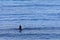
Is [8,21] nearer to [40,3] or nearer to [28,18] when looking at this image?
[28,18]

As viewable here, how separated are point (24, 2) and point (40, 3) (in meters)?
1.26

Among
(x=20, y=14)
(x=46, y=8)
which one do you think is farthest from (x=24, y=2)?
(x=20, y=14)

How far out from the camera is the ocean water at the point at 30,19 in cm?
1089

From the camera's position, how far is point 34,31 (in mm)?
11469

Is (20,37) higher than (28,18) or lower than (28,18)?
lower

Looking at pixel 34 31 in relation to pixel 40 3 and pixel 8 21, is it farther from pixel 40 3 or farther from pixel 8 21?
pixel 40 3

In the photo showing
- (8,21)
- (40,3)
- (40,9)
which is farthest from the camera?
(40,3)

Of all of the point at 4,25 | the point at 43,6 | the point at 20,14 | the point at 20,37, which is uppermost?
the point at 43,6

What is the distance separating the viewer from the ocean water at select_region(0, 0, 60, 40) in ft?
35.7

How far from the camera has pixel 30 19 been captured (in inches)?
539

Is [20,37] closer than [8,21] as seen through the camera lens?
Yes

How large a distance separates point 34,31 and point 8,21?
6.81 ft

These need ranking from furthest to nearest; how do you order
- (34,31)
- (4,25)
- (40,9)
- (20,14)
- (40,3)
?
(40,3), (40,9), (20,14), (4,25), (34,31)

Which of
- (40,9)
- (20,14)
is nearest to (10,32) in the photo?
(20,14)
